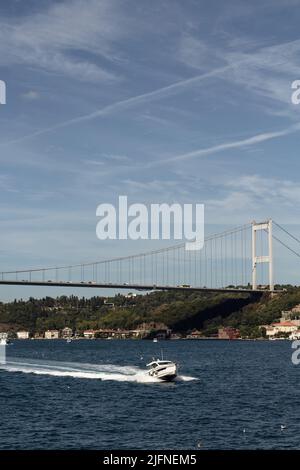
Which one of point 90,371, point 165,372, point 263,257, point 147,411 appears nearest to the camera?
point 147,411

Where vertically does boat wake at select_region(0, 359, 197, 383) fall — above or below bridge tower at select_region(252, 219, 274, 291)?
below

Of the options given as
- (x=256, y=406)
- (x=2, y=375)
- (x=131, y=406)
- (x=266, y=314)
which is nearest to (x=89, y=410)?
(x=131, y=406)

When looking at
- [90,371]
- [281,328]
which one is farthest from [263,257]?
[90,371]

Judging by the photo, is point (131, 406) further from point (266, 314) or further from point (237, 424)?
point (266, 314)

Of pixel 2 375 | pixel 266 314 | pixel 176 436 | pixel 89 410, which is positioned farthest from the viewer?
Answer: pixel 266 314

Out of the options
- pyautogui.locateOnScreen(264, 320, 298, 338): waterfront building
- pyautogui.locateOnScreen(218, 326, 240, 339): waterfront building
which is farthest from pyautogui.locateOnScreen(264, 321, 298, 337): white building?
pyautogui.locateOnScreen(218, 326, 240, 339): waterfront building

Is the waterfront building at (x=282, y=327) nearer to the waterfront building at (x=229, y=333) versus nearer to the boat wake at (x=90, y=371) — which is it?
the waterfront building at (x=229, y=333)

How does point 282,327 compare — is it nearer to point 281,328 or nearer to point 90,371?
point 281,328

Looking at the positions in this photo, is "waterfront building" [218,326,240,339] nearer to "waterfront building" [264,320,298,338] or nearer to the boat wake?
"waterfront building" [264,320,298,338]

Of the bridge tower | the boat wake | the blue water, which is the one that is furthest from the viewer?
the bridge tower
